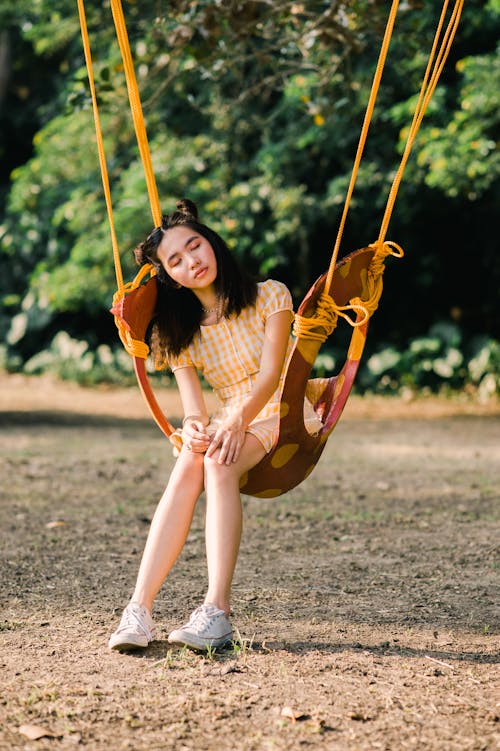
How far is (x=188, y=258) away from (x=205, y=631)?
37.6 inches

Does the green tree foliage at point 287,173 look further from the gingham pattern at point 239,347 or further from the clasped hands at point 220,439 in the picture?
the clasped hands at point 220,439

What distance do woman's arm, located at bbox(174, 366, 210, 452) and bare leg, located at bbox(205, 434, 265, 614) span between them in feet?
0.18

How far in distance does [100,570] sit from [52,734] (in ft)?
4.85

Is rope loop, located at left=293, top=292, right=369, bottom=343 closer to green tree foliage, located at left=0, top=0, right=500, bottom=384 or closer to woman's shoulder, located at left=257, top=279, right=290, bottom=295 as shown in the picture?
woman's shoulder, located at left=257, top=279, right=290, bottom=295

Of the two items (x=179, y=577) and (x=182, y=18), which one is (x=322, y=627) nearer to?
(x=179, y=577)

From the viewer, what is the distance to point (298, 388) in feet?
8.45

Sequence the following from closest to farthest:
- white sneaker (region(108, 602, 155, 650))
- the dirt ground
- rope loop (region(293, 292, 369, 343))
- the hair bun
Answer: the dirt ground → white sneaker (region(108, 602, 155, 650)) → rope loop (region(293, 292, 369, 343)) → the hair bun

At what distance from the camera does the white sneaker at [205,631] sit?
241 centimetres

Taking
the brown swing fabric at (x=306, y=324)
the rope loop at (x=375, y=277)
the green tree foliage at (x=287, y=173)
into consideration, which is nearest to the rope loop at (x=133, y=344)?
the brown swing fabric at (x=306, y=324)

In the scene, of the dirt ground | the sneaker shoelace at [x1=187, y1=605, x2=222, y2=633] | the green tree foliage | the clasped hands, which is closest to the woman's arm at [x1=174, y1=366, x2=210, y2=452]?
the clasped hands

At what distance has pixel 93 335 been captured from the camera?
480 inches

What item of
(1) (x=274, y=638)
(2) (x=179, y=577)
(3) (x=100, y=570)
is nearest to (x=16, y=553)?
(3) (x=100, y=570)

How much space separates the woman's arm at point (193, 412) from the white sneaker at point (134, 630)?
413 millimetres

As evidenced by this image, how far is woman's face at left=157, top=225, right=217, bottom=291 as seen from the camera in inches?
107
